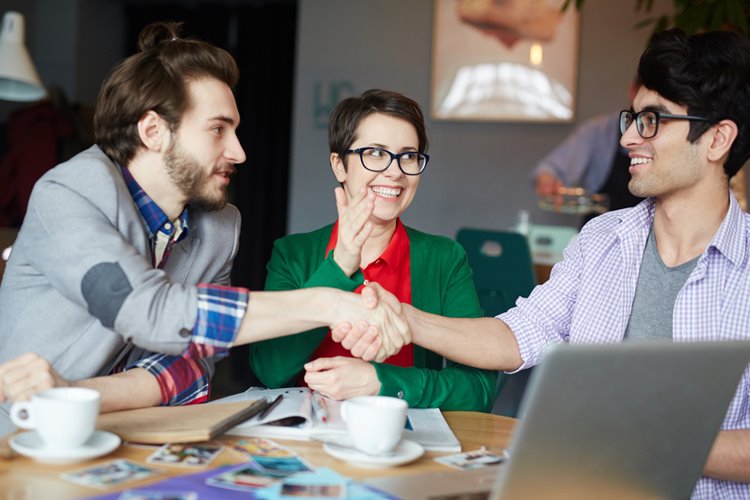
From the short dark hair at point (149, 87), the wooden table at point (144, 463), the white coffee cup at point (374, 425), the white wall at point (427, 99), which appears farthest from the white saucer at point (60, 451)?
the white wall at point (427, 99)

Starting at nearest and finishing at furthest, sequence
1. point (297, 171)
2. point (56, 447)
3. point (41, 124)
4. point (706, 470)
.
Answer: point (56, 447)
point (706, 470)
point (41, 124)
point (297, 171)

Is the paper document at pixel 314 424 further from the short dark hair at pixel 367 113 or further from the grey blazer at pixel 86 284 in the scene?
the short dark hair at pixel 367 113

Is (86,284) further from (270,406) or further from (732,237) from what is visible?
(732,237)

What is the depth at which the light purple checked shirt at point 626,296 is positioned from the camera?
4.92 feet

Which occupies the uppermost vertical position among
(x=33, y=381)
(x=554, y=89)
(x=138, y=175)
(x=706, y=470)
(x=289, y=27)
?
(x=289, y=27)

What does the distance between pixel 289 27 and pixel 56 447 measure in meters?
5.55

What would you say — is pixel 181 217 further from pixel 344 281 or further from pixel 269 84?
pixel 269 84

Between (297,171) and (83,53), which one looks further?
(83,53)

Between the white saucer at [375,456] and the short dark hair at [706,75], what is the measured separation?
89 cm

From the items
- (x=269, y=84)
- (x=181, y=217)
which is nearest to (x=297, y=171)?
(x=269, y=84)

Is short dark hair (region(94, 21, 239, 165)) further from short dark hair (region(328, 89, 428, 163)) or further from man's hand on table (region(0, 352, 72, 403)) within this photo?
man's hand on table (region(0, 352, 72, 403))

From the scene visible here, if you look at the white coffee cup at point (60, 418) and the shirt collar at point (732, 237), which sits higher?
the shirt collar at point (732, 237)

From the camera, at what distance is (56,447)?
1021mm

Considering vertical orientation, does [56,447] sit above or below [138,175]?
below
